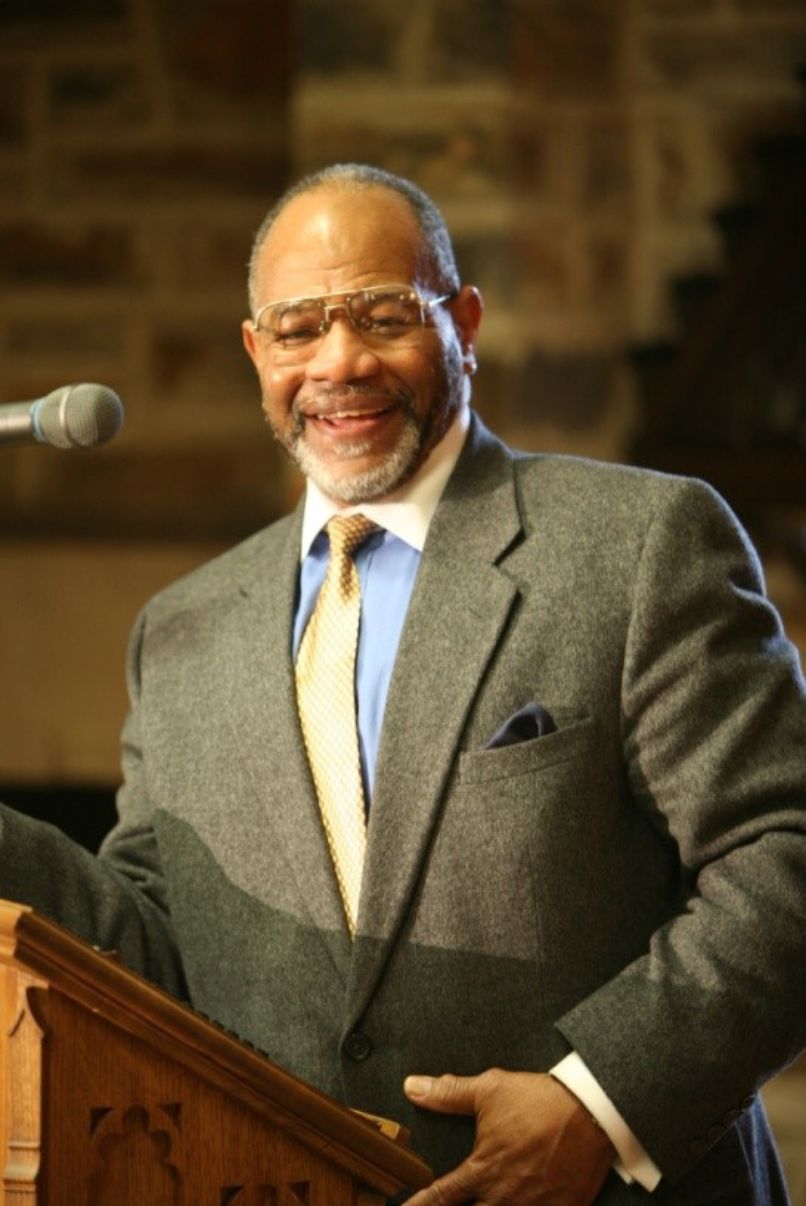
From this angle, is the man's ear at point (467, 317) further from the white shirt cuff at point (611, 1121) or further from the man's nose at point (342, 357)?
the white shirt cuff at point (611, 1121)

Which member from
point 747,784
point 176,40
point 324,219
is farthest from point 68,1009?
point 176,40

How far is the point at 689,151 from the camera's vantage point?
443 cm

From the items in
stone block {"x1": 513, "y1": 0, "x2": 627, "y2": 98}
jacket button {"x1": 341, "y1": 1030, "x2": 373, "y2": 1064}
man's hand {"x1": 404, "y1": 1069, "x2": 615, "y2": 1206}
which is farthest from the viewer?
stone block {"x1": 513, "y1": 0, "x2": 627, "y2": 98}

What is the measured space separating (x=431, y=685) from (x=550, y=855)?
243mm

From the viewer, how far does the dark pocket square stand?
2061mm

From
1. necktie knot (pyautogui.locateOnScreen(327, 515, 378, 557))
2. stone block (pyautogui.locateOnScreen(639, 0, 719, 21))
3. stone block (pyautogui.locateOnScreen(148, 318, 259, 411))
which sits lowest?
stone block (pyautogui.locateOnScreen(148, 318, 259, 411))

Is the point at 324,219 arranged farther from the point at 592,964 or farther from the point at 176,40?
the point at 176,40

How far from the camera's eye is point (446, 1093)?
1.97 metres

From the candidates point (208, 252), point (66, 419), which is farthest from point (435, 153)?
point (66, 419)

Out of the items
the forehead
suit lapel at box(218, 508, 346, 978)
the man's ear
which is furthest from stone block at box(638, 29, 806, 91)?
suit lapel at box(218, 508, 346, 978)

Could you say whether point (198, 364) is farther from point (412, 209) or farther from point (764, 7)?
point (412, 209)

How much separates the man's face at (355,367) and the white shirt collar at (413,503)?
2 cm

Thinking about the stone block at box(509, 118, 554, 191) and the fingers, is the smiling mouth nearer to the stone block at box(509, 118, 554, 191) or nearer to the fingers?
the fingers

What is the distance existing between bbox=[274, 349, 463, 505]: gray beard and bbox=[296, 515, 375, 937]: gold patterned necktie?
0.05m
